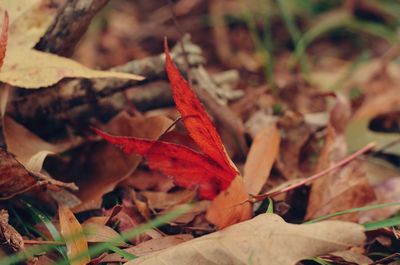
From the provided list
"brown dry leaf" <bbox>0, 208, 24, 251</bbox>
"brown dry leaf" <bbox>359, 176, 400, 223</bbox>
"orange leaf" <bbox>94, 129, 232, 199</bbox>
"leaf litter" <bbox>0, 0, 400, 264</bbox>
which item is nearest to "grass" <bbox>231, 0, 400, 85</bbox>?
"leaf litter" <bbox>0, 0, 400, 264</bbox>

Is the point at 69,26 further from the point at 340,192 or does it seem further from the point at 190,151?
the point at 340,192

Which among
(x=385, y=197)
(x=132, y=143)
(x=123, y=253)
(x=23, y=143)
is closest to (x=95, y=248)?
(x=123, y=253)

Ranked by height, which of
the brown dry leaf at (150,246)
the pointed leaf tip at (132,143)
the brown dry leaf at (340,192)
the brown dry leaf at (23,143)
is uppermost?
the pointed leaf tip at (132,143)

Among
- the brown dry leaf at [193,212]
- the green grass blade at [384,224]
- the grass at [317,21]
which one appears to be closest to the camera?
the green grass blade at [384,224]

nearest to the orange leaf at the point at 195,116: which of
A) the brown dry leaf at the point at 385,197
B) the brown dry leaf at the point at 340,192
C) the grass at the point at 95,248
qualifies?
the grass at the point at 95,248

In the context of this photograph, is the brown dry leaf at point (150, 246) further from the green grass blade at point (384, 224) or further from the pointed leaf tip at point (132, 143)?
the green grass blade at point (384, 224)

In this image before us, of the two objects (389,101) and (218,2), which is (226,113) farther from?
(218,2)

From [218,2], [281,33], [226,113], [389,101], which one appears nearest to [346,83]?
[389,101]
